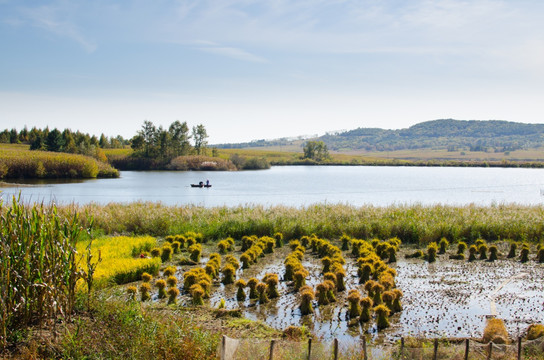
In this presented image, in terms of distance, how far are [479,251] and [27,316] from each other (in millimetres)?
14103

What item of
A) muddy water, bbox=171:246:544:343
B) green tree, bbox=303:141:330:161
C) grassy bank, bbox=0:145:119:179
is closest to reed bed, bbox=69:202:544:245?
muddy water, bbox=171:246:544:343

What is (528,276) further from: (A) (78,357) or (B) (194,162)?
(B) (194,162)

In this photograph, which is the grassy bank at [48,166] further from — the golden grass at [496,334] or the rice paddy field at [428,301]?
the golden grass at [496,334]

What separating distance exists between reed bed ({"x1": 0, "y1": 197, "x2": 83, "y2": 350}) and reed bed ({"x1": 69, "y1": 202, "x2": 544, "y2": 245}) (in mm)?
10966

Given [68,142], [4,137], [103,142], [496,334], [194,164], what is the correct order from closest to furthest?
1. [496,334]
2. [68,142]
3. [194,164]
4. [4,137]
5. [103,142]

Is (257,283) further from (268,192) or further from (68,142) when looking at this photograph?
(68,142)

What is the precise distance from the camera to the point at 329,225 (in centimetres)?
1892

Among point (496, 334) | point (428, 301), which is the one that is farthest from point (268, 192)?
point (496, 334)

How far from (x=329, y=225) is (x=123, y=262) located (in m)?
9.26

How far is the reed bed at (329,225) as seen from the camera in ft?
60.5

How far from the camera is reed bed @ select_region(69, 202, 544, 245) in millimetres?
18453

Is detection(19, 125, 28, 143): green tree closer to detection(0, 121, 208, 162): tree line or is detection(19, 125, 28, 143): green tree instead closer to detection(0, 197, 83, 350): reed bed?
detection(0, 121, 208, 162): tree line

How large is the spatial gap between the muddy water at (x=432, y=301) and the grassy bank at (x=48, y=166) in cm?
5996

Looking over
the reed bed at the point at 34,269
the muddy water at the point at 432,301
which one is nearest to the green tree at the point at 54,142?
the muddy water at the point at 432,301
